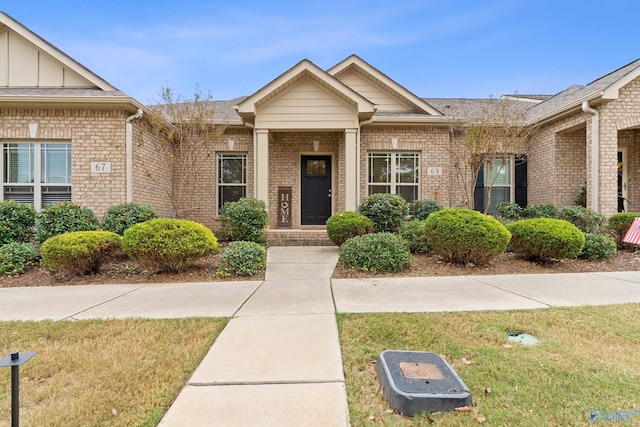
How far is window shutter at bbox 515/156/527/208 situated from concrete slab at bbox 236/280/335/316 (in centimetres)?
893

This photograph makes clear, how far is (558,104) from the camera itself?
Result: 32.0ft

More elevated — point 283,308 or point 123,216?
point 123,216

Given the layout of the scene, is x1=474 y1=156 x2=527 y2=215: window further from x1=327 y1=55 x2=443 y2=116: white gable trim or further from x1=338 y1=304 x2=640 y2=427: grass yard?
x1=338 y1=304 x2=640 y2=427: grass yard

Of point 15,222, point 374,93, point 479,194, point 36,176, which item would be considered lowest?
point 15,222

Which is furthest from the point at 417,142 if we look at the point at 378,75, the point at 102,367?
the point at 102,367

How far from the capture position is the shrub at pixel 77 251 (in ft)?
17.7

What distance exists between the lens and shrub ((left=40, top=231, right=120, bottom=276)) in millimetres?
5410

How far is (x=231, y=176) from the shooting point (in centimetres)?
1062

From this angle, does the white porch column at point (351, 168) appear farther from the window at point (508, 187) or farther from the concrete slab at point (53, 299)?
the concrete slab at point (53, 299)

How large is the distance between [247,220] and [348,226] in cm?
247

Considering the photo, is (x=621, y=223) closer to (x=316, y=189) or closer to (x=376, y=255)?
(x=376, y=255)

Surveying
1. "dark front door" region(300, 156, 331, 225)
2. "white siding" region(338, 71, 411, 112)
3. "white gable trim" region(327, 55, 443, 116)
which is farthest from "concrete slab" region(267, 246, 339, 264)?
"white gable trim" region(327, 55, 443, 116)

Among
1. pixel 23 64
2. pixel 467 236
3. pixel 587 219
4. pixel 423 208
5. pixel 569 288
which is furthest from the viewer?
pixel 423 208

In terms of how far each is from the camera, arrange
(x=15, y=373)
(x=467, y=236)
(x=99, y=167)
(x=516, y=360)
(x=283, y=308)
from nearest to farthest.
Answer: (x=15, y=373) → (x=516, y=360) → (x=283, y=308) → (x=467, y=236) → (x=99, y=167)
